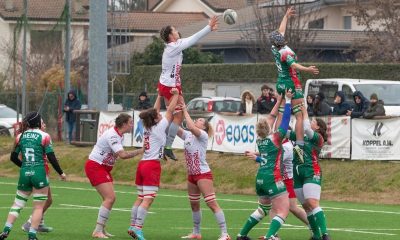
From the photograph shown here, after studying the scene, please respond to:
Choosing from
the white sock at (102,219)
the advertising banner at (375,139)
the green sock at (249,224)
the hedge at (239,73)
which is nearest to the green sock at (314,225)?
the green sock at (249,224)

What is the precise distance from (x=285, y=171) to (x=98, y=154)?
10.3 feet

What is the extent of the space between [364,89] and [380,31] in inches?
894

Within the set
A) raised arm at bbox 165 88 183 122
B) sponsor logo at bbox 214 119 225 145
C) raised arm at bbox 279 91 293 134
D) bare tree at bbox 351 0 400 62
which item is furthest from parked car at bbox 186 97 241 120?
raised arm at bbox 279 91 293 134

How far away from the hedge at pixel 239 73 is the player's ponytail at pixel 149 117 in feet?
103

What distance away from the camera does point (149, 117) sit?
19516 millimetres

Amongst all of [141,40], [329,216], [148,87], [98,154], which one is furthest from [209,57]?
[98,154]

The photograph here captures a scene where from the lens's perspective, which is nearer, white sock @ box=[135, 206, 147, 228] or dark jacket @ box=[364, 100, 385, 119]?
white sock @ box=[135, 206, 147, 228]

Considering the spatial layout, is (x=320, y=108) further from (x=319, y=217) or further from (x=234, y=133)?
(x=319, y=217)

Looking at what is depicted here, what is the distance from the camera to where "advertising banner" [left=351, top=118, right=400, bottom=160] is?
30875mm

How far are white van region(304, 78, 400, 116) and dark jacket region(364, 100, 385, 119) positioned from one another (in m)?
3.47

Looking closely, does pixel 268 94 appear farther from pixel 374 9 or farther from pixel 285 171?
pixel 374 9

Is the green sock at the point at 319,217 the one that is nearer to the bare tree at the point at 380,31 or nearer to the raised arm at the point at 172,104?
the raised arm at the point at 172,104

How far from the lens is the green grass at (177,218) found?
21047 mm

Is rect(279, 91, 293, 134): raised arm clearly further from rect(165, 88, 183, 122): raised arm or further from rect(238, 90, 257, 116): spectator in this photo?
rect(238, 90, 257, 116): spectator
